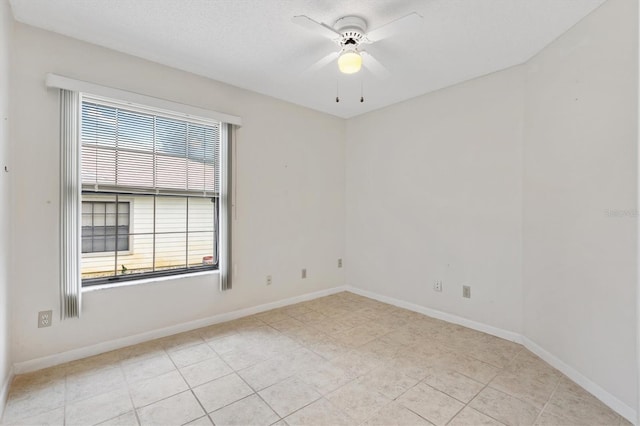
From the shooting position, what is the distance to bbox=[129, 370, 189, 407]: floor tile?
79.0 inches

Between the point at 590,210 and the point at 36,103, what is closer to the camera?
the point at 590,210

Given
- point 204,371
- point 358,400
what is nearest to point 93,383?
point 204,371

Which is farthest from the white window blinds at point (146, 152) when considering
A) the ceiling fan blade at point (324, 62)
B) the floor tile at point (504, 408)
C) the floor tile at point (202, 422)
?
the floor tile at point (504, 408)

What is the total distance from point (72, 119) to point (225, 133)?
4.26 ft

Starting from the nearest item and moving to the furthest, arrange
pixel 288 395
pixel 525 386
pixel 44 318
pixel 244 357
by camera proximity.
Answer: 1. pixel 288 395
2. pixel 525 386
3. pixel 44 318
4. pixel 244 357

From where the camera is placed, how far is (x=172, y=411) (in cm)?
189

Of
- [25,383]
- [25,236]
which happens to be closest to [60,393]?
[25,383]

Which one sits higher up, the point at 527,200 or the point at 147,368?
the point at 527,200

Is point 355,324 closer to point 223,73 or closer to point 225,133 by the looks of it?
point 225,133

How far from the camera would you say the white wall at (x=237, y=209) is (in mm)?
2311

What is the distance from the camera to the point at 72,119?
2.45 meters

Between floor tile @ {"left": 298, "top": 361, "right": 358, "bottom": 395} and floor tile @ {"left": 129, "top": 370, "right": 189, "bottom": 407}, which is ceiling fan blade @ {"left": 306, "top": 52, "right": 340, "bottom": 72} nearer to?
floor tile @ {"left": 298, "top": 361, "right": 358, "bottom": 395}

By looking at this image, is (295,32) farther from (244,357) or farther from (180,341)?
(180,341)

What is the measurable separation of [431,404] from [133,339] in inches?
99.0
